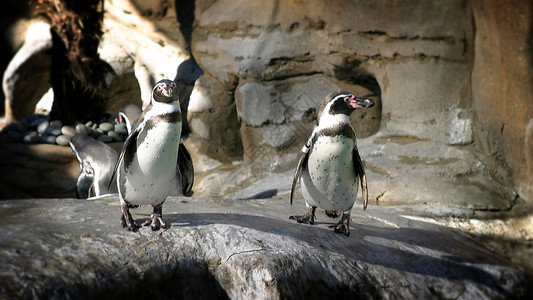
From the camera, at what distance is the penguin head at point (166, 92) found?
3.10 m

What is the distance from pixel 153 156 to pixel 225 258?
686 mm

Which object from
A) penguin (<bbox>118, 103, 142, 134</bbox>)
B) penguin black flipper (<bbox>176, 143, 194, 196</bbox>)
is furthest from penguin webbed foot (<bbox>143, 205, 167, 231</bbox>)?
penguin (<bbox>118, 103, 142, 134</bbox>)

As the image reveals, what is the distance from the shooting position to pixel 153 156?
10.4 ft

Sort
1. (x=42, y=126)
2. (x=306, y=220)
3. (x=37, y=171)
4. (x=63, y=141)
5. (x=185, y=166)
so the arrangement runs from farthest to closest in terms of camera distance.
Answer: (x=42, y=126), (x=63, y=141), (x=37, y=171), (x=306, y=220), (x=185, y=166)

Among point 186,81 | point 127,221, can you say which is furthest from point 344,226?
point 186,81

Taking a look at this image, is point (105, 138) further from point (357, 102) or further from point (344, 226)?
point (357, 102)

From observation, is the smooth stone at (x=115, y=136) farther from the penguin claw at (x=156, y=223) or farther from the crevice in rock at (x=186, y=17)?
the penguin claw at (x=156, y=223)

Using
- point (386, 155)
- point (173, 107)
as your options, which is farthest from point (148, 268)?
point (386, 155)

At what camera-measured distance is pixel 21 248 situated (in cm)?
260

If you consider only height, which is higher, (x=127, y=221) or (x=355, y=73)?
(x=355, y=73)

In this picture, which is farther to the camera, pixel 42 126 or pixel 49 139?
pixel 42 126

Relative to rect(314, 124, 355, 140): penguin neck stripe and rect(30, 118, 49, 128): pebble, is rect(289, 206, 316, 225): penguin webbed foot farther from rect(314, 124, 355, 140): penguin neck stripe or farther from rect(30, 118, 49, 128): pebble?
rect(30, 118, 49, 128): pebble

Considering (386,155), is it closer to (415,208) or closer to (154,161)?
(415,208)

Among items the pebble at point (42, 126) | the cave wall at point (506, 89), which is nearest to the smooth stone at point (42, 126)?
the pebble at point (42, 126)
